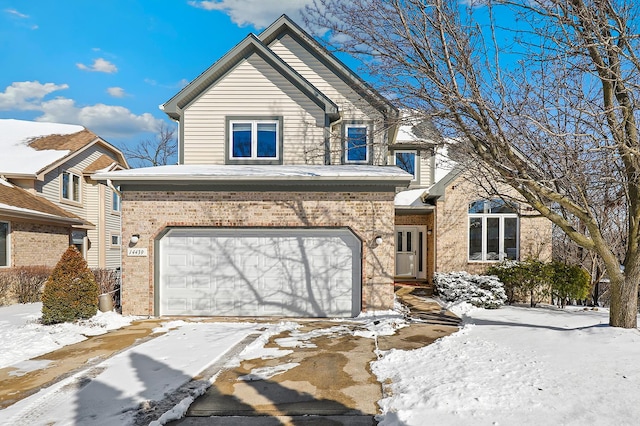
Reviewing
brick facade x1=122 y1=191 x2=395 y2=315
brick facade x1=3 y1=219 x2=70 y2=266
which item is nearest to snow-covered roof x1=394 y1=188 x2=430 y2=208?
brick facade x1=122 y1=191 x2=395 y2=315

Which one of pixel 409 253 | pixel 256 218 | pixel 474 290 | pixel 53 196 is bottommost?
pixel 474 290

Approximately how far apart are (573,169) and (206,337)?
8059 millimetres

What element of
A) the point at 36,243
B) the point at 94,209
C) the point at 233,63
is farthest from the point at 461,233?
the point at 94,209

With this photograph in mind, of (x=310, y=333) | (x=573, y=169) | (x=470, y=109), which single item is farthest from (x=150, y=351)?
(x=573, y=169)

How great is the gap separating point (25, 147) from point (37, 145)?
1.68ft

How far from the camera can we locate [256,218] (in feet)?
34.0

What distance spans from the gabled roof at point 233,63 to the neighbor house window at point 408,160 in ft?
15.6

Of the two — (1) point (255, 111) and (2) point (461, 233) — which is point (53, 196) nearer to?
(1) point (255, 111)

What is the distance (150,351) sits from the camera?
23.7 ft

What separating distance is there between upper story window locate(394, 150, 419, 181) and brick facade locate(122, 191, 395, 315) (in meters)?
6.62

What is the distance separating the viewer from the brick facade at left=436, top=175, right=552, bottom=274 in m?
14.0

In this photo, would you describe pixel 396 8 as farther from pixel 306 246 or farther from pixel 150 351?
pixel 150 351

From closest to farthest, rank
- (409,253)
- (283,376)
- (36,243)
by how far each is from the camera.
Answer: (283,376) < (36,243) < (409,253)

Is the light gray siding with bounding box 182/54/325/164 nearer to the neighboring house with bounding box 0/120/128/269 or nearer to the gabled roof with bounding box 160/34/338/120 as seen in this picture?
the gabled roof with bounding box 160/34/338/120
